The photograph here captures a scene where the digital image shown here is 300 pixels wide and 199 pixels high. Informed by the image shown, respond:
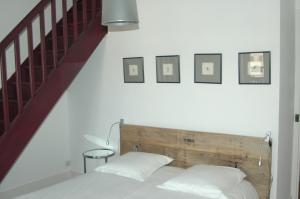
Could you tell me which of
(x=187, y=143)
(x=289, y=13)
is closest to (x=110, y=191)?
(x=187, y=143)

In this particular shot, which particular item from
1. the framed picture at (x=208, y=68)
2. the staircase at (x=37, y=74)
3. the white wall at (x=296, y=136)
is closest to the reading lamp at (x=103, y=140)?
the staircase at (x=37, y=74)

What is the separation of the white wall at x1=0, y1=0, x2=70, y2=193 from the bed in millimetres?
1453

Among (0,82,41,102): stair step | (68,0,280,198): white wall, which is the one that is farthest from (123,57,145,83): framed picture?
(0,82,41,102): stair step

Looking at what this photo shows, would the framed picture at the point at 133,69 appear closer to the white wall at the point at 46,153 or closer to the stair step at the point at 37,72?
the stair step at the point at 37,72

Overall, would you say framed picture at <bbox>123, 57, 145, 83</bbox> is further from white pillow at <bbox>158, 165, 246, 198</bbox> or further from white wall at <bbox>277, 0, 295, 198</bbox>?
white wall at <bbox>277, 0, 295, 198</bbox>

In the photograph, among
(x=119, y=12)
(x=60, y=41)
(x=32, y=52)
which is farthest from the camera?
(x=60, y=41)

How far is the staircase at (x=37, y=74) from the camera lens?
10.7 ft

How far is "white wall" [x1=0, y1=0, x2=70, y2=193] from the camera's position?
13.8 feet

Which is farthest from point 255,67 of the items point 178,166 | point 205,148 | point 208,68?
point 178,166

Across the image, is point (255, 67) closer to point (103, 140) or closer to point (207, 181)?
point (207, 181)

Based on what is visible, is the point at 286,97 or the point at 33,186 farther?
the point at 33,186

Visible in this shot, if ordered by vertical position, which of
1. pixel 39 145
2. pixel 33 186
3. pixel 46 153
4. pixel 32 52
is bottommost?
pixel 33 186

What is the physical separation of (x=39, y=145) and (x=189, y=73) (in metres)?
Answer: 2.32

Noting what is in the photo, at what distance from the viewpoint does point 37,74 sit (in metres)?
4.02
